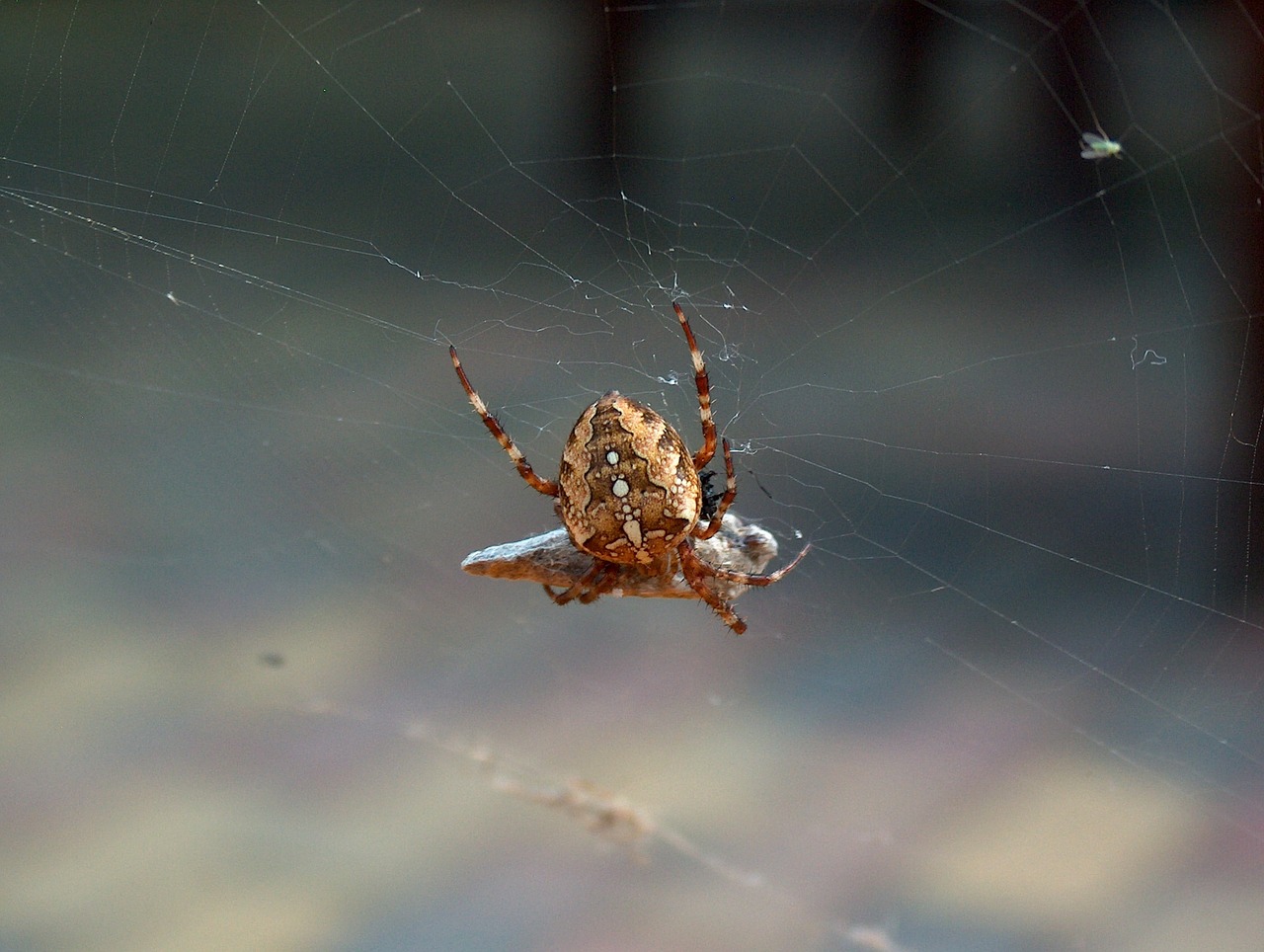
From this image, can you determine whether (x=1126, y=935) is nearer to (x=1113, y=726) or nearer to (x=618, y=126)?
(x=1113, y=726)

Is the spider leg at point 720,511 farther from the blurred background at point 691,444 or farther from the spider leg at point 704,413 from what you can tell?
the blurred background at point 691,444

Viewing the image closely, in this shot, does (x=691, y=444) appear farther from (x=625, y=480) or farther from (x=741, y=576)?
(x=625, y=480)

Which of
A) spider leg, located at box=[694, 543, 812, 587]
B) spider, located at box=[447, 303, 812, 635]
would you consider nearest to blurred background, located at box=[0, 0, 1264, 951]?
spider leg, located at box=[694, 543, 812, 587]

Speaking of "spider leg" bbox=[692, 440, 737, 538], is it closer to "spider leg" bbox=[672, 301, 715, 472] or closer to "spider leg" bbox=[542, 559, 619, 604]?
"spider leg" bbox=[672, 301, 715, 472]

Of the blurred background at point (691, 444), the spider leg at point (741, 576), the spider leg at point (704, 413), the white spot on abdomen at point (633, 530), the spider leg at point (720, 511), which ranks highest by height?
the blurred background at point (691, 444)

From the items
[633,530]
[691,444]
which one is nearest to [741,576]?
[633,530]

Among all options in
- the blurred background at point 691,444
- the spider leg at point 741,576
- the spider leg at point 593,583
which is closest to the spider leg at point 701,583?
the spider leg at point 741,576

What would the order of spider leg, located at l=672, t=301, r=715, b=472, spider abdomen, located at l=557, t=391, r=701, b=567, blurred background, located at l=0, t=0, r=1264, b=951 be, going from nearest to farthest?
1. spider abdomen, located at l=557, t=391, r=701, b=567
2. spider leg, located at l=672, t=301, r=715, b=472
3. blurred background, located at l=0, t=0, r=1264, b=951
